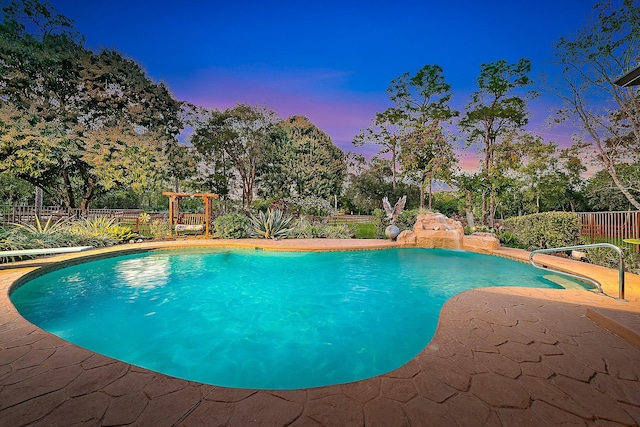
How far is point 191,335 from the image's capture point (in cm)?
351

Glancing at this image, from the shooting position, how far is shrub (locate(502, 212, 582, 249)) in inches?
308

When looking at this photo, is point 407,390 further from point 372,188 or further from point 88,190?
point 372,188

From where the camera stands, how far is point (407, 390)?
5.76 feet

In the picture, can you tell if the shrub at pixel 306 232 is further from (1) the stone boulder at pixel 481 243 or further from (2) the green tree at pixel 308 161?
(2) the green tree at pixel 308 161

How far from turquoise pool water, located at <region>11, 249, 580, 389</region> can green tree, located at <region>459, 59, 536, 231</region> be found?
34.0 ft

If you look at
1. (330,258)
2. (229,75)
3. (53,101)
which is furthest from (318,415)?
(53,101)

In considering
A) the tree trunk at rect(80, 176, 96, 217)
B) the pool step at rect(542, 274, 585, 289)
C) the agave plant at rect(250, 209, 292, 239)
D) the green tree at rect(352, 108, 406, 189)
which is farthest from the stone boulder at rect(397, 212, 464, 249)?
the tree trunk at rect(80, 176, 96, 217)

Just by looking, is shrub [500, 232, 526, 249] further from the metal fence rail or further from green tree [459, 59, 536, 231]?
green tree [459, 59, 536, 231]

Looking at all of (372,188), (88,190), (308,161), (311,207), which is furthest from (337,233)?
(372,188)

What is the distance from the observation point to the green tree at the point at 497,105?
14.8 m

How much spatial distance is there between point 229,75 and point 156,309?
12.5 metres

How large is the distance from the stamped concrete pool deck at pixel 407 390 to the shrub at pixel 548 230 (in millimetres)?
6512

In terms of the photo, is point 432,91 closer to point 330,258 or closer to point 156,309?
point 330,258

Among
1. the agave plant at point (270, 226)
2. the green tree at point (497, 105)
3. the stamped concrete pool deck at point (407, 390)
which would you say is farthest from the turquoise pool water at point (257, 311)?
the green tree at point (497, 105)
